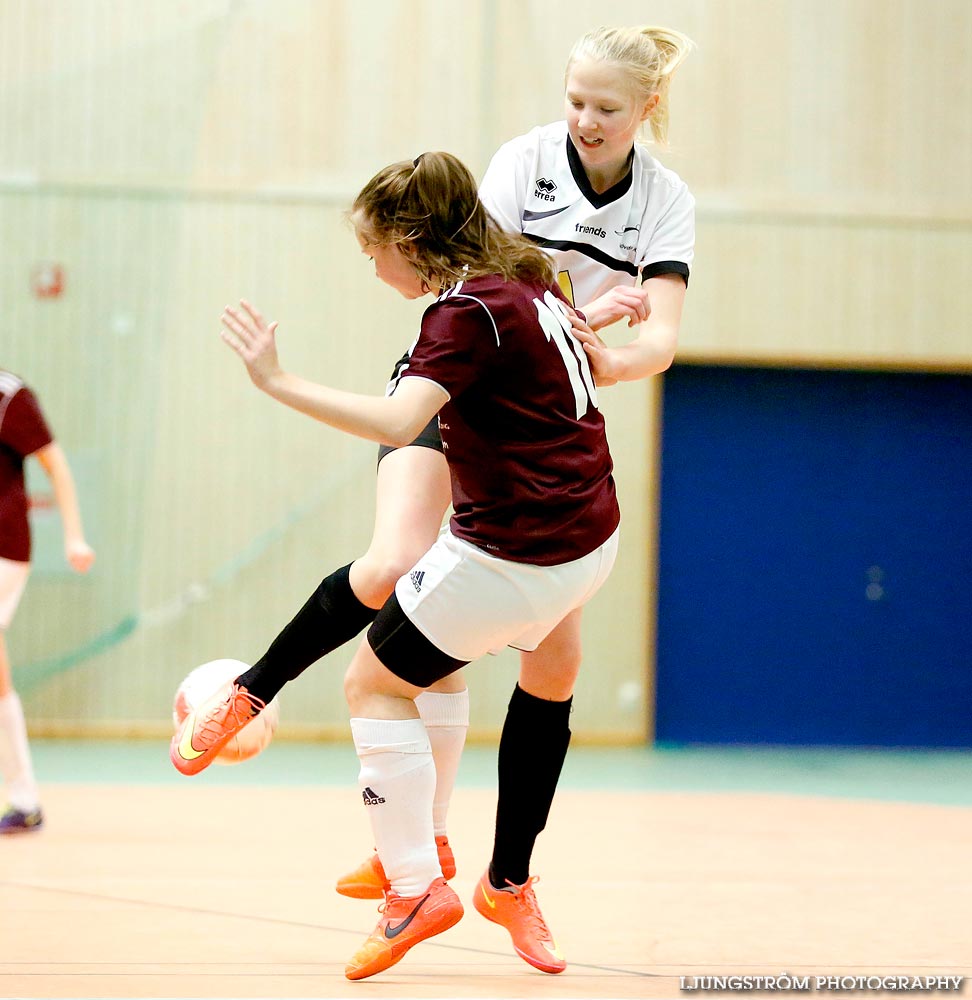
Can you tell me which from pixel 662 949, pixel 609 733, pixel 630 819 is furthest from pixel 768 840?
pixel 609 733

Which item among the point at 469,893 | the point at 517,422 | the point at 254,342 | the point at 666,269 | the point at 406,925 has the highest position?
the point at 666,269

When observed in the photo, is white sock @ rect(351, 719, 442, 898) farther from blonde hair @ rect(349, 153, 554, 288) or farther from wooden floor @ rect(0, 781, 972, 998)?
blonde hair @ rect(349, 153, 554, 288)

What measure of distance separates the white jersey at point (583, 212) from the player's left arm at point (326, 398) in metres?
0.71

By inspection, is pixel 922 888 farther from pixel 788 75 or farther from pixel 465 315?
pixel 788 75

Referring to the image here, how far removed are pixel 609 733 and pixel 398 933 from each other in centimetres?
468

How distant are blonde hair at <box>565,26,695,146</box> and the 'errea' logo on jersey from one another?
237mm

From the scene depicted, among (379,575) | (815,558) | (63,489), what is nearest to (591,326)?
(379,575)

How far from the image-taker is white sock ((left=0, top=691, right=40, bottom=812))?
3812mm

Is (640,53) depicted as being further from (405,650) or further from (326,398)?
(405,650)

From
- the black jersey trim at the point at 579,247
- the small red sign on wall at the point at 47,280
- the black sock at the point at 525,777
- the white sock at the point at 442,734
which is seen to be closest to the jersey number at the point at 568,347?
the black jersey trim at the point at 579,247

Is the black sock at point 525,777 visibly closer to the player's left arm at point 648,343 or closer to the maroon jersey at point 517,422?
the maroon jersey at point 517,422

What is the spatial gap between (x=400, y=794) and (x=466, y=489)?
1.75 ft

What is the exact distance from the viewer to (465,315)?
2.02 meters

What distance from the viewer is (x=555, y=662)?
2457mm
